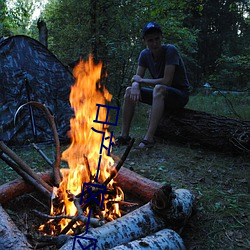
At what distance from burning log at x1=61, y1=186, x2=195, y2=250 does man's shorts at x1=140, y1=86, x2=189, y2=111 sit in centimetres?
225

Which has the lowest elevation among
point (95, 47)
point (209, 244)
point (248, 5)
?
point (209, 244)

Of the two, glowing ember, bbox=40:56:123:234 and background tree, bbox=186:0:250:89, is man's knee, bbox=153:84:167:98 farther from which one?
background tree, bbox=186:0:250:89

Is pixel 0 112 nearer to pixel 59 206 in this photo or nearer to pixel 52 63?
pixel 52 63

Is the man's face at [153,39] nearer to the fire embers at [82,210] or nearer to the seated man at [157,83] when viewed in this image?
the seated man at [157,83]

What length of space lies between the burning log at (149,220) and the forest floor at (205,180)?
240 mm

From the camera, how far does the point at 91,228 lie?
174cm

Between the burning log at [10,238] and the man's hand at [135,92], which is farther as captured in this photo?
the man's hand at [135,92]

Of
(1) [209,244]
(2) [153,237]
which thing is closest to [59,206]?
(2) [153,237]

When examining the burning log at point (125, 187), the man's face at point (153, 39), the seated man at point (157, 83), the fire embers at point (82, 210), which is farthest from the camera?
the seated man at point (157, 83)

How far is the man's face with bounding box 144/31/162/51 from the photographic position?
3875 mm

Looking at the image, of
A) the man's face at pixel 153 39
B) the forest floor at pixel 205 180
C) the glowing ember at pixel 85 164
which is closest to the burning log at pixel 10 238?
the glowing ember at pixel 85 164

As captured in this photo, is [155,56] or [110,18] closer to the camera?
[155,56]

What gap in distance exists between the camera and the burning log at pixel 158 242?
1.63 m

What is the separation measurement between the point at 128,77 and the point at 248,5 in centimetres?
1362
